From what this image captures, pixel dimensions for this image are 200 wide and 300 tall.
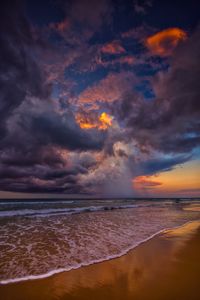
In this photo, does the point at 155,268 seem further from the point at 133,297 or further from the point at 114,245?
the point at 114,245

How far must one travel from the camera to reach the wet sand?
13.7ft

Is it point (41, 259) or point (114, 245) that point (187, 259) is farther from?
point (41, 259)

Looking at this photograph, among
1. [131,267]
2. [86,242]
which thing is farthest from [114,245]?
[131,267]

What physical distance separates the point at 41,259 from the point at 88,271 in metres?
2.07

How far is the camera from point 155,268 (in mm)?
5609

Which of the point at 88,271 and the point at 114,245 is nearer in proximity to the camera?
the point at 88,271

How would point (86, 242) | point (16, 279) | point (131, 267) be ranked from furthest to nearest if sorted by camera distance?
1. point (86, 242)
2. point (131, 267)
3. point (16, 279)

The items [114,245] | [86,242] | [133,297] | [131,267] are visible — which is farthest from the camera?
[86,242]

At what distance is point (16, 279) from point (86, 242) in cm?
429

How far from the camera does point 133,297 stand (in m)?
4.10

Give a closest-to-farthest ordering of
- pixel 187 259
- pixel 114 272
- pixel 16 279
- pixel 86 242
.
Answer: pixel 16 279
pixel 114 272
pixel 187 259
pixel 86 242

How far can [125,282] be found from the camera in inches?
187

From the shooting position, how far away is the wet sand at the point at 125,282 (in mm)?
4184

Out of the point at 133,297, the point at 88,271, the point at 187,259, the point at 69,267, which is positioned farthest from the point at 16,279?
the point at 187,259
